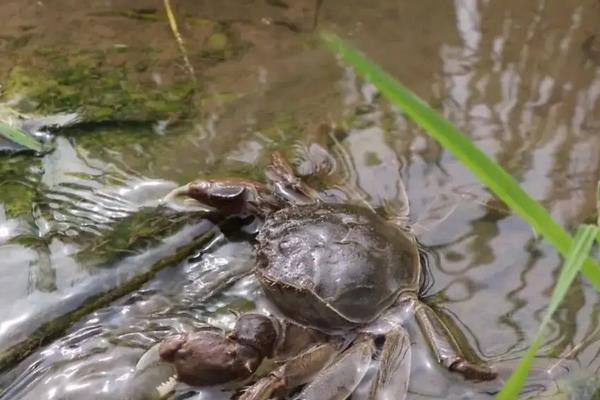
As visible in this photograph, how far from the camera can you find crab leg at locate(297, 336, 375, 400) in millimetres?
1787

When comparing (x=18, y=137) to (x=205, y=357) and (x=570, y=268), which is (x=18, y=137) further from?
(x=570, y=268)

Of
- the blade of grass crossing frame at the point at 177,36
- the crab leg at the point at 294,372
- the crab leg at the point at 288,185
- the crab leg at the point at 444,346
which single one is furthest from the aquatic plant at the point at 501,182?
the blade of grass crossing frame at the point at 177,36

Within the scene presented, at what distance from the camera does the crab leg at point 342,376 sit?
179 cm

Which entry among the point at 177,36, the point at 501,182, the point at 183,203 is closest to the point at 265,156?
the point at 183,203

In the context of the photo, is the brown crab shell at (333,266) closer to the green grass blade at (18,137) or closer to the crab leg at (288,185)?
the crab leg at (288,185)

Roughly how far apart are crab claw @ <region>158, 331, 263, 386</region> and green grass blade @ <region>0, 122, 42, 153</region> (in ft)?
2.74

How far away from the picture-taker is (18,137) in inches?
90.7

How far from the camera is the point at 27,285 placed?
1.97m

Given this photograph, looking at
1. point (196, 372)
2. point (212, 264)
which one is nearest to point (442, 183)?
point (212, 264)

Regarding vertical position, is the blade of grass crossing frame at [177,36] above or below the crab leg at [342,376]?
above

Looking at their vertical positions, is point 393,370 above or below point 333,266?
below

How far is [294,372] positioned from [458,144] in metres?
0.74

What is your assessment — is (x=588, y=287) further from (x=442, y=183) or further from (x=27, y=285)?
(x=27, y=285)

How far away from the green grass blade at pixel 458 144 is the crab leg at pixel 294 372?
2.24 feet
